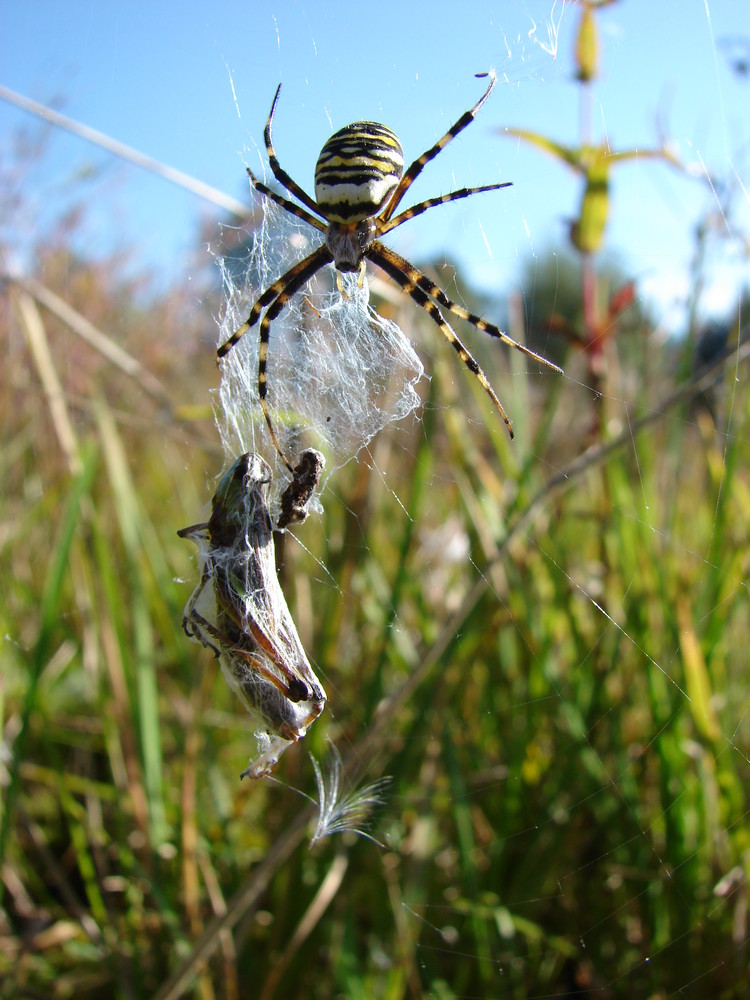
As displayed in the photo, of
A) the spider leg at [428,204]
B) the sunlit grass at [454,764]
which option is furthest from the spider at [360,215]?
the sunlit grass at [454,764]

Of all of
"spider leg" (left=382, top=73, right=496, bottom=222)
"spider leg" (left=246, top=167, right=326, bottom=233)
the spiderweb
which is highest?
Result: "spider leg" (left=246, top=167, right=326, bottom=233)

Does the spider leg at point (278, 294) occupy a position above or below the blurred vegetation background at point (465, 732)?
above

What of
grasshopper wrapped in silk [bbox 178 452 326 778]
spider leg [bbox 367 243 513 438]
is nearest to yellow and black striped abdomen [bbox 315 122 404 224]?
spider leg [bbox 367 243 513 438]

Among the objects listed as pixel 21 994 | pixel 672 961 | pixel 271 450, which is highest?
pixel 271 450

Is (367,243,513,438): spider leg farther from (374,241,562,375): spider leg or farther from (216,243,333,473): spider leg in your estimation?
(216,243,333,473): spider leg

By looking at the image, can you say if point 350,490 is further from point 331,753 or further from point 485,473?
point 331,753

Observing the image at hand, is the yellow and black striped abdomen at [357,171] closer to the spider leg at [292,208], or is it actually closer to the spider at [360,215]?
the spider at [360,215]

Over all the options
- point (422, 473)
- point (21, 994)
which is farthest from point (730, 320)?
point (21, 994)
